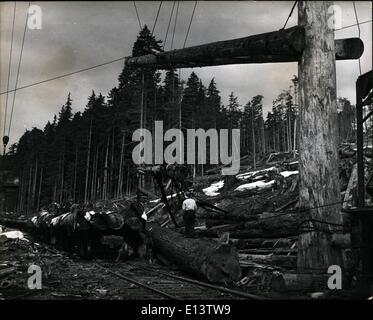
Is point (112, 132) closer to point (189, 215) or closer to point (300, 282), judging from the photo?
point (189, 215)

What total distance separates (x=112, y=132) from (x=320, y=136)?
49435 mm

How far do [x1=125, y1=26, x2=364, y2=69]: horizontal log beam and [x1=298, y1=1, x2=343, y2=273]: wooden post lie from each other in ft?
0.90

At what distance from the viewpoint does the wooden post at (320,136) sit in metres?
7.78

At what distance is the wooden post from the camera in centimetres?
778

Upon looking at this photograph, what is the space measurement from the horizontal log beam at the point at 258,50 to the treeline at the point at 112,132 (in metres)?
24.6

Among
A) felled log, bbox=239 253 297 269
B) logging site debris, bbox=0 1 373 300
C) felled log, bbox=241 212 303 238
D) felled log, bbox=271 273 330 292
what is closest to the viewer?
felled log, bbox=271 273 330 292

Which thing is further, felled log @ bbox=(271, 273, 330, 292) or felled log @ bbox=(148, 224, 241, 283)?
felled log @ bbox=(148, 224, 241, 283)

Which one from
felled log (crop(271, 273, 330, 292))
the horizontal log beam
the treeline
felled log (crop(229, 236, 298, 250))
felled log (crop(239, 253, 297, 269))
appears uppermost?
the treeline

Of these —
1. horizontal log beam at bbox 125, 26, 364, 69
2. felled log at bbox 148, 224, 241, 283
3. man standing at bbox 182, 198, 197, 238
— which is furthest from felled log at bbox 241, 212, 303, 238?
horizontal log beam at bbox 125, 26, 364, 69

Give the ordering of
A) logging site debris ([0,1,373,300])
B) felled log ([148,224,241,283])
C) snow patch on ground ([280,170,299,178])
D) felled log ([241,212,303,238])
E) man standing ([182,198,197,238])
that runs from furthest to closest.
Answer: snow patch on ground ([280,170,299,178]), man standing ([182,198,197,238]), felled log ([241,212,303,238]), felled log ([148,224,241,283]), logging site debris ([0,1,373,300])

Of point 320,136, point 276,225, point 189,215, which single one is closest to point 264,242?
point 276,225

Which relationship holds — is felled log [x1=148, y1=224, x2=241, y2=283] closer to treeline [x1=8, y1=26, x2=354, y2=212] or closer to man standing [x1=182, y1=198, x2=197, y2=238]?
man standing [x1=182, y1=198, x2=197, y2=238]

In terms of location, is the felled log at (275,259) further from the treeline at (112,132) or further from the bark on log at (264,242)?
the treeline at (112,132)
